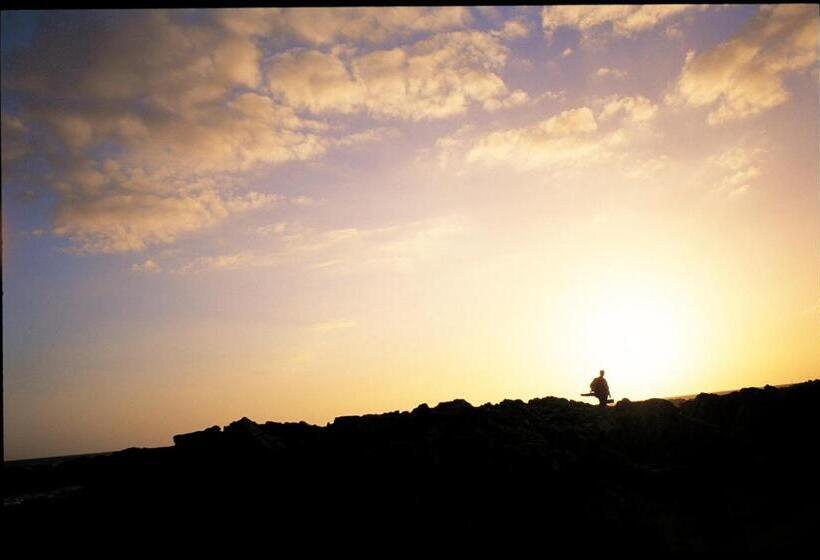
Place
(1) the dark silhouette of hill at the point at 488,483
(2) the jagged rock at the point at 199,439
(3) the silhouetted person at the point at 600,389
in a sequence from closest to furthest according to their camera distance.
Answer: (1) the dark silhouette of hill at the point at 488,483 < (2) the jagged rock at the point at 199,439 < (3) the silhouetted person at the point at 600,389

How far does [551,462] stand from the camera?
34.4 feet

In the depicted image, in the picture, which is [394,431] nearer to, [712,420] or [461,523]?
[461,523]

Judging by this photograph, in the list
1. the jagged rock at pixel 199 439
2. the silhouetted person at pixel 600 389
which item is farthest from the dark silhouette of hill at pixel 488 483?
the silhouetted person at pixel 600 389

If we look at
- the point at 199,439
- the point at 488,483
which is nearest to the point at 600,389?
the point at 488,483

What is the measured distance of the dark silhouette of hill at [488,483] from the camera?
354 inches

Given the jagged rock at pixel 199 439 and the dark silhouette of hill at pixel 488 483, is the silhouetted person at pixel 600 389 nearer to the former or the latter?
the dark silhouette of hill at pixel 488 483

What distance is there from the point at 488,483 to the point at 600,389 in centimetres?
888

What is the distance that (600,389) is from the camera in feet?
56.7

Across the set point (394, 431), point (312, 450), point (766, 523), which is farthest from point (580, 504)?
point (312, 450)

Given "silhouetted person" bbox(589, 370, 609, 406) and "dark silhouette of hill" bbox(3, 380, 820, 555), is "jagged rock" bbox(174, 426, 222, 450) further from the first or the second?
"silhouetted person" bbox(589, 370, 609, 406)

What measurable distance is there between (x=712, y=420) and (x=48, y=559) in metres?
15.9

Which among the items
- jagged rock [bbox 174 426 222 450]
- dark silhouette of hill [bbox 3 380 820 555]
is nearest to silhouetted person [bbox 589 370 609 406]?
dark silhouette of hill [bbox 3 380 820 555]

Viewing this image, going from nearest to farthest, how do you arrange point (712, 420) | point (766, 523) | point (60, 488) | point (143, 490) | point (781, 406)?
1. point (766, 523)
2. point (143, 490)
3. point (781, 406)
4. point (712, 420)
5. point (60, 488)

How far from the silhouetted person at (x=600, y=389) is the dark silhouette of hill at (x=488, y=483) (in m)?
4.09
